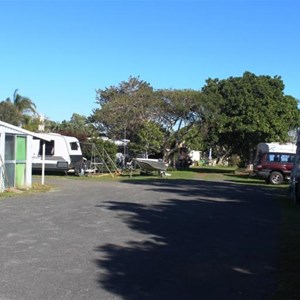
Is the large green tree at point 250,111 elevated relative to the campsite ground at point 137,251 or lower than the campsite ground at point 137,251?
elevated

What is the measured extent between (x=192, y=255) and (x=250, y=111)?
38549 millimetres

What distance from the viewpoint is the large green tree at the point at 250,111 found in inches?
1793

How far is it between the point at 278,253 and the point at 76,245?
350cm

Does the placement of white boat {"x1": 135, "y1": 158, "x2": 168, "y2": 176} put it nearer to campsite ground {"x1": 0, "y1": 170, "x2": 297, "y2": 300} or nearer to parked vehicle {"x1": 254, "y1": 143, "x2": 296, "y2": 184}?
parked vehicle {"x1": 254, "y1": 143, "x2": 296, "y2": 184}

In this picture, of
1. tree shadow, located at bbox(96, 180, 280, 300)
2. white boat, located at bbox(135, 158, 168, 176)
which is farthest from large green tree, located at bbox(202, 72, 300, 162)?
tree shadow, located at bbox(96, 180, 280, 300)

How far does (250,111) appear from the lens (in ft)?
150

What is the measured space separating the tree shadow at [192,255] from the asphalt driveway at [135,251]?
0.01 m

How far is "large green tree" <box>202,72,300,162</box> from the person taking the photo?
45531 mm

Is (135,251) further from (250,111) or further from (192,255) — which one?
(250,111)

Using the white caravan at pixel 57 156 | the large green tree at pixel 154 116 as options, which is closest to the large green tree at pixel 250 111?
the large green tree at pixel 154 116

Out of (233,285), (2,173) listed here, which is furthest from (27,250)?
(2,173)

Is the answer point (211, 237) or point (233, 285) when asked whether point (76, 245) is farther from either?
point (233, 285)

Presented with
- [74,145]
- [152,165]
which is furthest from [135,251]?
[152,165]

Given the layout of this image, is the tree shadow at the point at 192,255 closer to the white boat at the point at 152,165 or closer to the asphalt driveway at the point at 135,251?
the asphalt driveway at the point at 135,251
